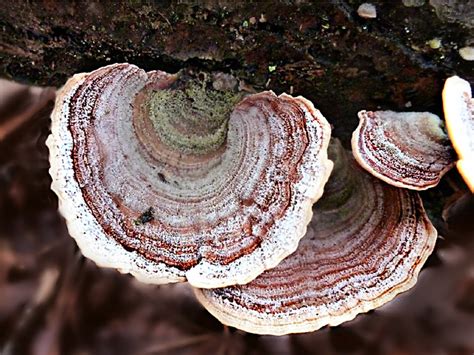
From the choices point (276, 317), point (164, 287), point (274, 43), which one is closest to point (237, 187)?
point (276, 317)

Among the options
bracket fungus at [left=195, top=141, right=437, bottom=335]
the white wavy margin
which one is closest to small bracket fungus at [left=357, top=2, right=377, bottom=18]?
bracket fungus at [left=195, top=141, right=437, bottom=335]

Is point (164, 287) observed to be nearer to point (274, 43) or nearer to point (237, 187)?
point (237, 187)

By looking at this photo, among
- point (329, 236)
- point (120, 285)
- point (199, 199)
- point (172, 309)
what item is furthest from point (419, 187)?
point (120, 285)

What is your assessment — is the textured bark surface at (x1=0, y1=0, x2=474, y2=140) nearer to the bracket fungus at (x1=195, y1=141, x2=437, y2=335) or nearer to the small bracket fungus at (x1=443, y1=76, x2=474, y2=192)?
the small bracket fungus at (x1=443, y1=76, x2=474, y2=192)

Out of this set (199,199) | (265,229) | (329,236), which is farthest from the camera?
(329,236)

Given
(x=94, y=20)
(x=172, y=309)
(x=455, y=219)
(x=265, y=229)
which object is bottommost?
(x=172, y=309)

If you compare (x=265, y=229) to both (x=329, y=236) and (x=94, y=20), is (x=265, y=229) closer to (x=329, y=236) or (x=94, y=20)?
(x=329, y=236)

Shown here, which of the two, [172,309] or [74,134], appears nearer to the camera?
[74,134]
